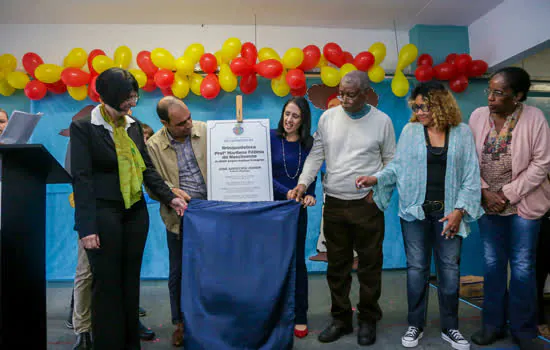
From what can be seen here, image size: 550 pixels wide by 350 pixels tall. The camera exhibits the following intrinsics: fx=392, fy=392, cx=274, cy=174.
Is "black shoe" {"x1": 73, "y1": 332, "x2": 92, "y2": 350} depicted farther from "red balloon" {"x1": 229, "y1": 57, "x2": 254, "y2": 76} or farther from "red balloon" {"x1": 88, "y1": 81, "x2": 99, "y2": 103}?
"red balloon" {"x1": 229, "y1": 57, "x2": 254, "y2": 76}

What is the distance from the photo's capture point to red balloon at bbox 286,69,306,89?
3641 millimetres

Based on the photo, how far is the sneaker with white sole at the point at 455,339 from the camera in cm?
219

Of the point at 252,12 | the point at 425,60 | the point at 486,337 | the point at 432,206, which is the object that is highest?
the point at 252,12

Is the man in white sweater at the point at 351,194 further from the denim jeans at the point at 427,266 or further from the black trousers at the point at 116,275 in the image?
the black trousers at the point at 116,275

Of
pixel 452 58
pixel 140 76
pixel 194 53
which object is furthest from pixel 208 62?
pixel 452 58

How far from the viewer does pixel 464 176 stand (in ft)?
7.25

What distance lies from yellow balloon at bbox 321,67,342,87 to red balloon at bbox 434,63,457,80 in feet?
3.41

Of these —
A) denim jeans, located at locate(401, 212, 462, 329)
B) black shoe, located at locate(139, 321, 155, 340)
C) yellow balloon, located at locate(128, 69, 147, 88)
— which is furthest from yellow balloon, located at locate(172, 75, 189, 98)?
denim jeans, located at locate(401, 212, 462, 329)

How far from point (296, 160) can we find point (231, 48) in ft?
5.70

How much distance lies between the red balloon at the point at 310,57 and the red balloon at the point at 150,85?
56.9 inches

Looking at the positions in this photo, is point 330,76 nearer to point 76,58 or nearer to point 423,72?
point 423,72

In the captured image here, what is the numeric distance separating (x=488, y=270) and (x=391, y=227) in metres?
1.77

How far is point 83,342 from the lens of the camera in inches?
88.5

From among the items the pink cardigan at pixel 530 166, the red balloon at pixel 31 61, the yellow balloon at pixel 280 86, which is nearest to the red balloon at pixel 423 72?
the yellow balloon at pixel 280 86
